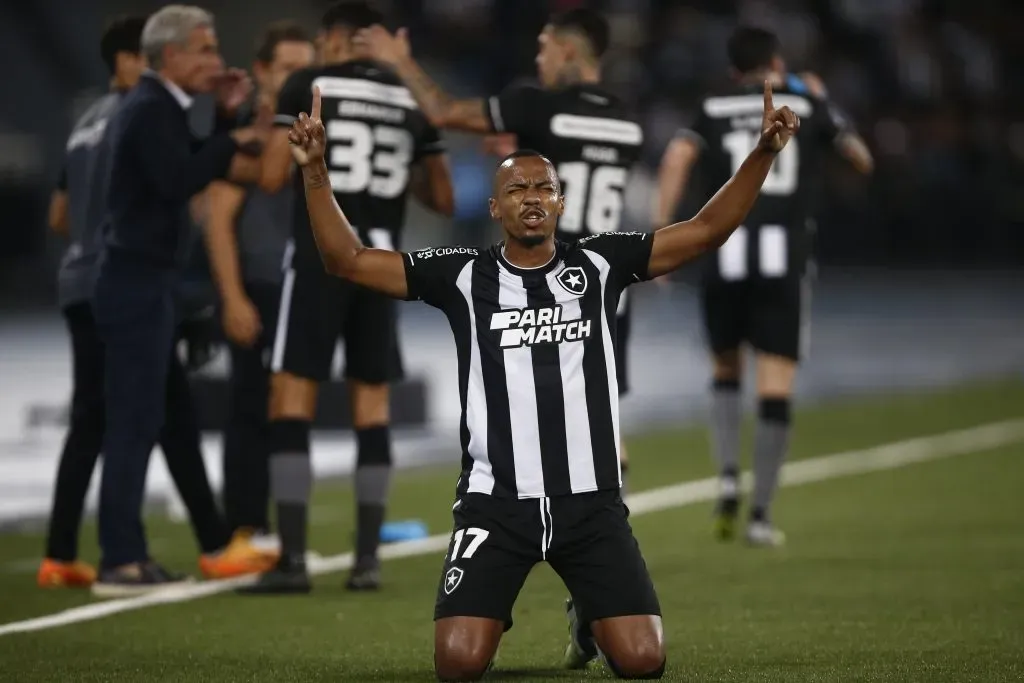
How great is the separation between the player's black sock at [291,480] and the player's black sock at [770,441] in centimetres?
234

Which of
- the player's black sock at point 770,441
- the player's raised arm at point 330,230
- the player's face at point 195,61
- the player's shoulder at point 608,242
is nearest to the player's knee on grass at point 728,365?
the player's black sock at point 770,441

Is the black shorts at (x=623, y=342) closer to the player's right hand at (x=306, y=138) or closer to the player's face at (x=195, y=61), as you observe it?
the player's face at (x=195, y=61)

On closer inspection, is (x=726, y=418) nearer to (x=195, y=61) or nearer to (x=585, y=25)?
(x=585, y=25)

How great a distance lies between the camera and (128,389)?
734cm

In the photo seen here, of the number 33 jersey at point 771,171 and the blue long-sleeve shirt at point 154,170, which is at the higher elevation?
the blue long-sleeve shirt at point 154,170

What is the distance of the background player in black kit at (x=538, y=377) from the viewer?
551 cm

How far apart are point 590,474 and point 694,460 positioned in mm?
6607

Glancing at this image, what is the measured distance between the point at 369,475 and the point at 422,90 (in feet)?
4.75

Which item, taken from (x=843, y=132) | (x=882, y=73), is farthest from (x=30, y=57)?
(x=843, y=132)

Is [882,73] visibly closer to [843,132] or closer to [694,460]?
[694,460]

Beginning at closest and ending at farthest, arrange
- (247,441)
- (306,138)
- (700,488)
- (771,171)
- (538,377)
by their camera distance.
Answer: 1. (306,138)
2. (538,377)
3. (247,441)
4. (771,171)
5. (700,488)

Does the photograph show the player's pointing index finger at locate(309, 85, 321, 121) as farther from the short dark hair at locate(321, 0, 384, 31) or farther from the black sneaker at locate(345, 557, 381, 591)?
the black sneaker at locate(345, 557, 381, 591)

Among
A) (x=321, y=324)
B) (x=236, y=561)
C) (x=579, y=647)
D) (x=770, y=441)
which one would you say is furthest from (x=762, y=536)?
(x=579, y=647)

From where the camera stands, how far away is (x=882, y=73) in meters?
31.2
